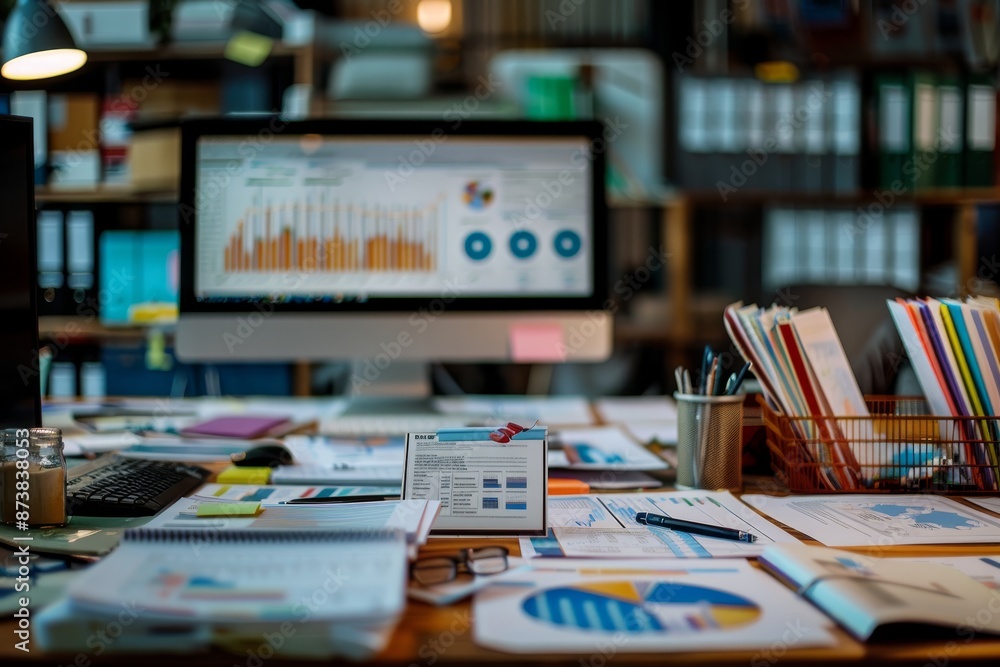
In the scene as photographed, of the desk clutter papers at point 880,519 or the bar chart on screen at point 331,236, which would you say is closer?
the desk clutter papers at point 880,519

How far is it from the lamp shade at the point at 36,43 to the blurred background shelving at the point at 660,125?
4.01ft

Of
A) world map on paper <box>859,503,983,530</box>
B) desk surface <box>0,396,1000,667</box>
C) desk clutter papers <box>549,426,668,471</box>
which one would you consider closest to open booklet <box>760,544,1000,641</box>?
desk surface <box>0,396,1000,667</box>

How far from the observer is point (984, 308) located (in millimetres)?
1013

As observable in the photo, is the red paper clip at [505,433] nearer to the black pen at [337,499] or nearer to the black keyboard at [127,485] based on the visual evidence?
the black pen at [337,499]

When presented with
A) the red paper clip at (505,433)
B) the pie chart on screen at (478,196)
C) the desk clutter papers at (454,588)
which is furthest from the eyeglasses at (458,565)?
the pie chart on screen at (478,196)

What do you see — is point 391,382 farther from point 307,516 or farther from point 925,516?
point 925,516

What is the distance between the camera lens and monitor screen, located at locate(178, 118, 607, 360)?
1483mm

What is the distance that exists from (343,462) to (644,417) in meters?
0.66

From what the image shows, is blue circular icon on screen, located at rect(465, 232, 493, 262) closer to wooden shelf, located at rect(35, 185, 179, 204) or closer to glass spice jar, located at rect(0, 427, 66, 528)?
glass spice jar, located at rect(0, 427, 66, 528)

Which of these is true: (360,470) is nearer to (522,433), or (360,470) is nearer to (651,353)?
(522,433)

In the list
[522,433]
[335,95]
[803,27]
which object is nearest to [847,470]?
[522,433]

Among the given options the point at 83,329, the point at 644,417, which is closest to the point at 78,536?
the point at 644,417

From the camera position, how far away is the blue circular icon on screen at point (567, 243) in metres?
1.52

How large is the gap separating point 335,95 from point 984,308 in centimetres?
227
